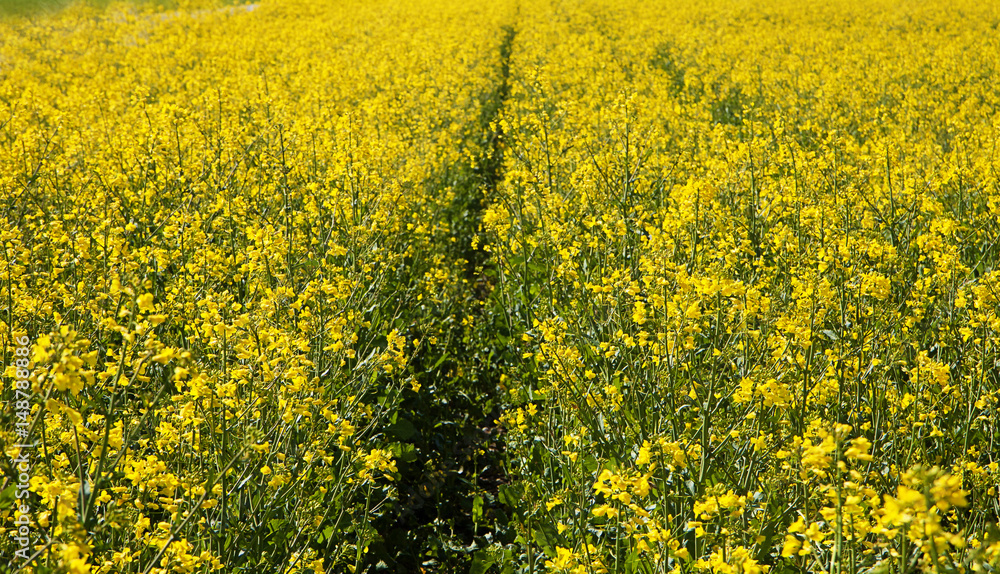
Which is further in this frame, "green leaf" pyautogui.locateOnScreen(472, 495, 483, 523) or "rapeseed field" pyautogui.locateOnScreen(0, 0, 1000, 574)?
"green leaf" pyautogui.locateOnScreen(472, 495, 483, 523)

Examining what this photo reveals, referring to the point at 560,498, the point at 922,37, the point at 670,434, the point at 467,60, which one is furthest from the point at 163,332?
the point at 922,37

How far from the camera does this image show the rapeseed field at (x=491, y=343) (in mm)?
2012

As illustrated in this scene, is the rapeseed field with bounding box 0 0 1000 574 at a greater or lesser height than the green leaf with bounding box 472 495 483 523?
greater

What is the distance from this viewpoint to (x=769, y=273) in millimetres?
3693

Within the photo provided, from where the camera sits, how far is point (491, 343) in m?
4.62

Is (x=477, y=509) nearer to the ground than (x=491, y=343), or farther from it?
nearer to the ground

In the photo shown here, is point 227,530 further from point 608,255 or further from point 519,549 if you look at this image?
point 608,255

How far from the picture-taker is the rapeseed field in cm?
201

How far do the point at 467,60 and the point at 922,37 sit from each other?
368 inches

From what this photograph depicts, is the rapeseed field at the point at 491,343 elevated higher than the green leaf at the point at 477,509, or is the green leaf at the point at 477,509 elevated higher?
the rapeseed field at the point at 491,343

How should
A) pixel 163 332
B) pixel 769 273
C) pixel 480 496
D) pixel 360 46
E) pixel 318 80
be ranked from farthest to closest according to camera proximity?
pixel 360 46, pixel 318 80, pixel 769 273, pixel 480 496, pixel 163 332

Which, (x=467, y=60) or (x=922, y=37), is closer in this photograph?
(x=467, y=60)

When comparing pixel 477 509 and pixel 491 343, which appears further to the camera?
pixel 491 343

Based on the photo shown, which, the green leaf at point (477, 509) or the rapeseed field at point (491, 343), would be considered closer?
the rapeseed field at point (491, 343)
